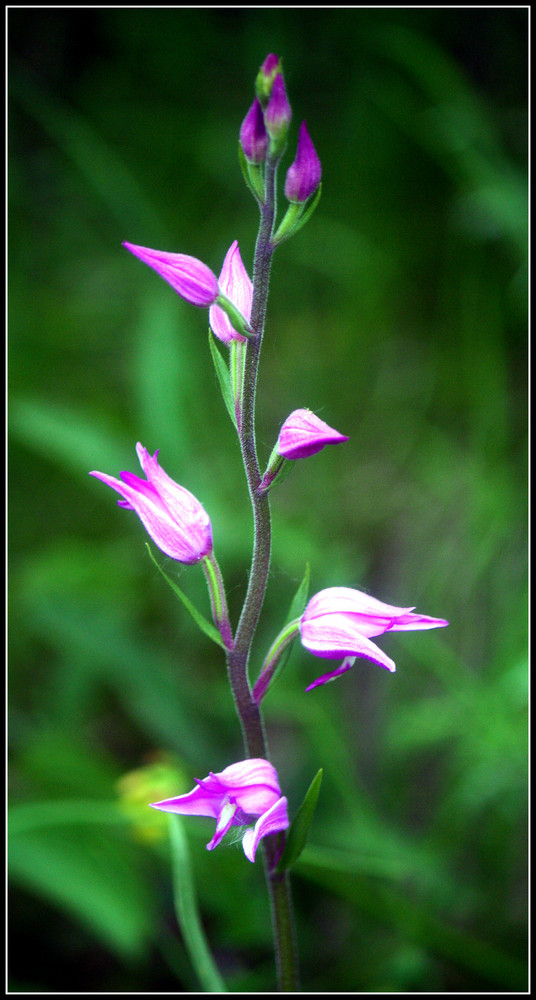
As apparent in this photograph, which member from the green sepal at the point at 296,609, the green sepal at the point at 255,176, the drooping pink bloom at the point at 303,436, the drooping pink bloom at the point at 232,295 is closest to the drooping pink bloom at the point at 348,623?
the green sepal at the point at 296,609

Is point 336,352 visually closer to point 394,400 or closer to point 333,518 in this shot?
point 394,400

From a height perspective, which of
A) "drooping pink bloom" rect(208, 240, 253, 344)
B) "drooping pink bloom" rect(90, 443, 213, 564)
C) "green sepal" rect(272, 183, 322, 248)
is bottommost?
"drooping pink bloom" rect(90, 443, 213, 564)

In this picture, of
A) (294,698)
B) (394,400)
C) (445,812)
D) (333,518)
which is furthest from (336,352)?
(445,812)

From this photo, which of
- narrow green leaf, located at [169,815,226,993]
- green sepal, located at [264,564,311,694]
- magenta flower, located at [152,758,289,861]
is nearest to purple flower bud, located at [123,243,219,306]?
green sepal, located at [264,564,311,694]

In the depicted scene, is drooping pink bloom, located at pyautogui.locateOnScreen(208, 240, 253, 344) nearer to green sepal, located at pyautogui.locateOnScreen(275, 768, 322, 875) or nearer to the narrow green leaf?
green sepal, located at pyautogui.locateOnScreen(275, 768, 322, 875)

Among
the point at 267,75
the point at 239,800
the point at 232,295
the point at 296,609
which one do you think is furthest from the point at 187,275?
the point at 239,800

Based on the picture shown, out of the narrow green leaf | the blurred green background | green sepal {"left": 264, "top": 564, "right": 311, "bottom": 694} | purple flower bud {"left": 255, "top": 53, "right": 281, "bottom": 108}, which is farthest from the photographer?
the blurred green background

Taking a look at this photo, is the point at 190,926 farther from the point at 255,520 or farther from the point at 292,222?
the point at 292,222
